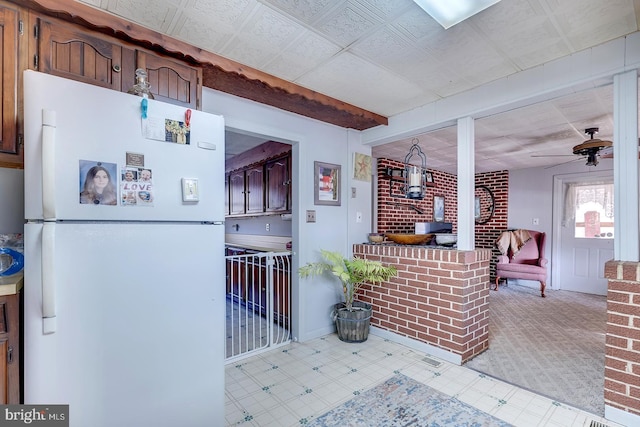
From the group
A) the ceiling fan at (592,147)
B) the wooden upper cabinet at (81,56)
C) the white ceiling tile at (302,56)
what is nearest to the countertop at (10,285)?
the wooden upper cabinet at (81,56)

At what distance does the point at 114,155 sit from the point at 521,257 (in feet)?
20.3

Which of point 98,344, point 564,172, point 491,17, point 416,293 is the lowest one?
point 416,293

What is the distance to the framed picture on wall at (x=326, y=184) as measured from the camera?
309 cm

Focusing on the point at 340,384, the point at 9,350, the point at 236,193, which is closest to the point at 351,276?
the point at 340,384

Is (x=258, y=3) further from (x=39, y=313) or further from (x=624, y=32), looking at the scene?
(x=624, y=32)

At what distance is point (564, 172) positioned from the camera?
514 centimetres

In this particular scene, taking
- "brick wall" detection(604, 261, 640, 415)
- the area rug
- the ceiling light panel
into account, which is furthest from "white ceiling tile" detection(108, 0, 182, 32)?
"brick wall" detection(604, 261, 640, 415)

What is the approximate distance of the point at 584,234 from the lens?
5004 millimetres

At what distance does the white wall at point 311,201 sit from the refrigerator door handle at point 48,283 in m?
1.66

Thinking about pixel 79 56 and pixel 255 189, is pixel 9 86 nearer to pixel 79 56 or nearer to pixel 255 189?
pixel 79 56

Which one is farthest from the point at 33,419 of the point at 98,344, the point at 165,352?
the point at 165,352

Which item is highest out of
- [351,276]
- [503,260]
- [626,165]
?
[626,165]

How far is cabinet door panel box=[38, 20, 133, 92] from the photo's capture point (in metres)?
1.48

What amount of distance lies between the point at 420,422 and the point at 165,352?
1516 millimetres
